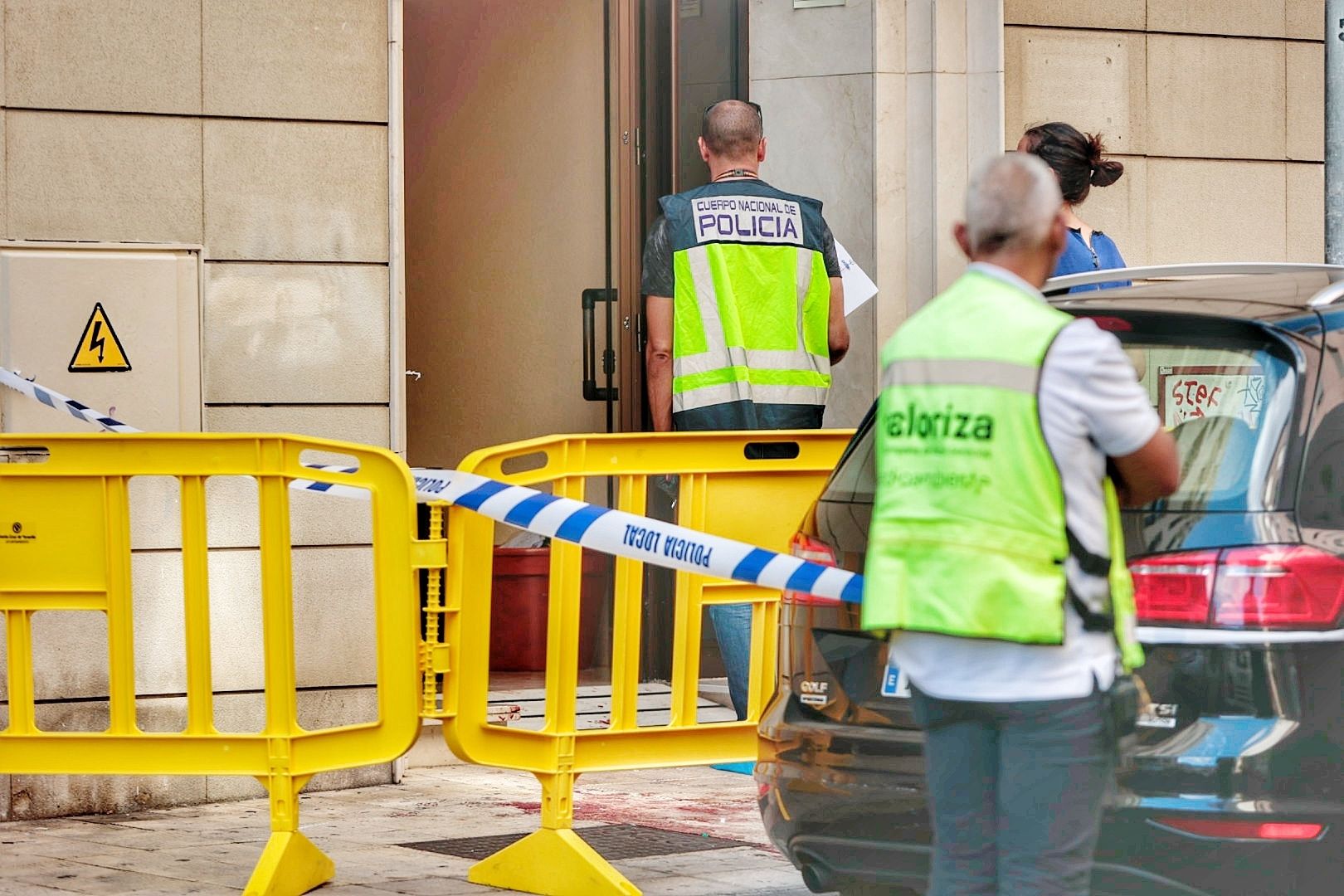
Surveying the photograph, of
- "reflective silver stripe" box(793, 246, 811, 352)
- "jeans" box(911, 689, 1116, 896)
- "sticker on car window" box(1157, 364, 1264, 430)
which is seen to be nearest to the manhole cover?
"reflective silver stripe" box(793, 246, 811, 352)

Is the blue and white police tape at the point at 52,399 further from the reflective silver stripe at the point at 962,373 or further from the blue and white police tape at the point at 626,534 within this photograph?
the reflective silver stripe at the point at 962,373

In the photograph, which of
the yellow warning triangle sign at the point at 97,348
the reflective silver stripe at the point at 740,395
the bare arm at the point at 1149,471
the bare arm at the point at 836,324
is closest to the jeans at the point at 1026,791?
the bare arm at the point at 1149,471

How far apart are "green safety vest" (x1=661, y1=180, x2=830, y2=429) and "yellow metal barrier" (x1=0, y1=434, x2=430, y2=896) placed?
60.5 inches

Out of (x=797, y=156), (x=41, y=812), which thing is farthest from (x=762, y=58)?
(x=41, y=812)

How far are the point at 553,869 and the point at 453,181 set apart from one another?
414 centimetres

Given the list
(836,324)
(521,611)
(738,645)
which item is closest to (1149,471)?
(738,645)

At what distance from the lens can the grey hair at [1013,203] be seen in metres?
3.36

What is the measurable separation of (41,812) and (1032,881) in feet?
15.3

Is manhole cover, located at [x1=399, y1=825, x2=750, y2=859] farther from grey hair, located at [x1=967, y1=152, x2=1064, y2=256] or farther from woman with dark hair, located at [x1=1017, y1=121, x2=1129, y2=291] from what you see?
grey hair, located at [x1=967, y1=152, x2=1064, y2=256]

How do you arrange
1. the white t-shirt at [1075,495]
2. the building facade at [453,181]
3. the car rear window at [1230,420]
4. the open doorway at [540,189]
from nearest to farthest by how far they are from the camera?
the white t-shirt at [1075,495]
the car rear window at [1230,420]
the building facade at [453,181]
the open doorway at [540,189]

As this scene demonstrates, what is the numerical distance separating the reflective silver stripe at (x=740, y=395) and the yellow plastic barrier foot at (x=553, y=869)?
168 cm

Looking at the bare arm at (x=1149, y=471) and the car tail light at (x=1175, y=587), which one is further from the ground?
the bare arm at (x=1149, y=471)

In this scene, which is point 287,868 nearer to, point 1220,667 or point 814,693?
point 814,693

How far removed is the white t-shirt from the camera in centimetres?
326
